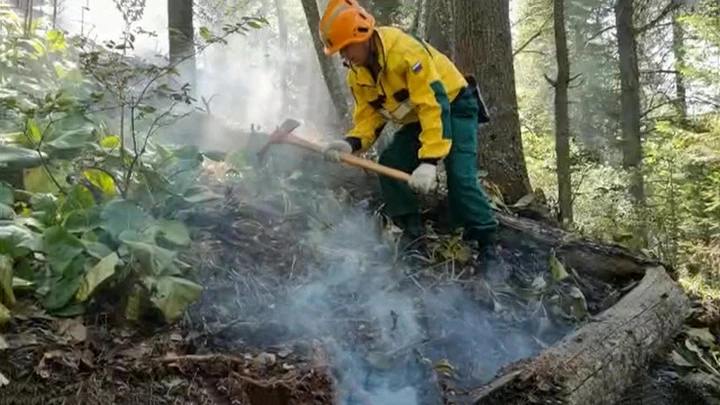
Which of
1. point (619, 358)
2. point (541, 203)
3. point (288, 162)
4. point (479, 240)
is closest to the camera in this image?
point (619, 358)

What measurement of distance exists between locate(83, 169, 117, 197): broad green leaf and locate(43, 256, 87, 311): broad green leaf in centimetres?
Result: 65

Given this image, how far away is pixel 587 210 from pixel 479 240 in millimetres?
8486

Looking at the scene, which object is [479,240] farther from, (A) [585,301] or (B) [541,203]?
(B) [541,203]

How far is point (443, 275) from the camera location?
3.78 meters

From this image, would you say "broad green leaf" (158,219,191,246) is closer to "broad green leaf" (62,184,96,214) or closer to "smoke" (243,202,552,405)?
"broad green leaf" (62,184,96,214)

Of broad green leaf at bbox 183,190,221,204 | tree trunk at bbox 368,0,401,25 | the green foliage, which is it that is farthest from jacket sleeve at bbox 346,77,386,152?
tree trunk at bbox 368,0,401,25

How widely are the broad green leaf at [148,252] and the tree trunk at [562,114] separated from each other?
5429 millimetres

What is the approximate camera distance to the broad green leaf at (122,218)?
2867 mm

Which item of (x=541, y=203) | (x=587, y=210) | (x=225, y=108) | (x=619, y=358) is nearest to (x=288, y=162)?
(x=541, y=203)

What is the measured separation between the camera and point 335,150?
12.9ft

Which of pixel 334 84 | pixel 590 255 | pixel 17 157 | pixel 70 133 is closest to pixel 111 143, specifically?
pixel 70 133

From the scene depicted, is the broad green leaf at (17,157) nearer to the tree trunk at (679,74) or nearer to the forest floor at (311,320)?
the forest floor at (311,320)

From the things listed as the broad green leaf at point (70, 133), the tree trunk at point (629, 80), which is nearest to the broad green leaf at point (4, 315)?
the broad green leaf at point (70, 133)

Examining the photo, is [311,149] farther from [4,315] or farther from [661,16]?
[661,16]
